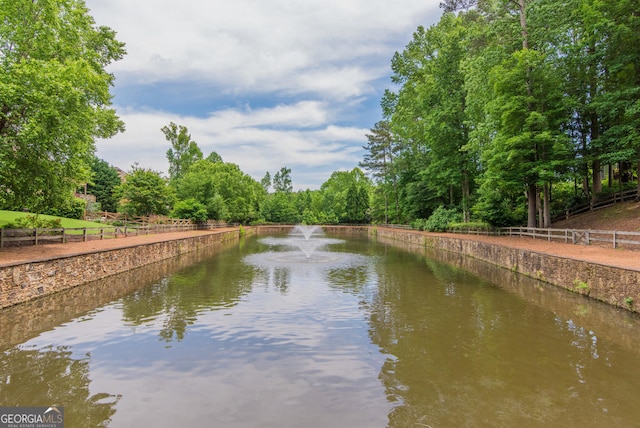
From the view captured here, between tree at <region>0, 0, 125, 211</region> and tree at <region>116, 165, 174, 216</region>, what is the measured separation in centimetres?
2249

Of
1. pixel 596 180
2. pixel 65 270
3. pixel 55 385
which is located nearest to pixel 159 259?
pixel 65 270

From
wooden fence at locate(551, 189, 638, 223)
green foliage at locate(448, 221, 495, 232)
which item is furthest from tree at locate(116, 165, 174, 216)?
wooden fence at locate(551, 189, 638, 223)

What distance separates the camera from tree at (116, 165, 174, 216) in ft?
123

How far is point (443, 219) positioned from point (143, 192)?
103ft

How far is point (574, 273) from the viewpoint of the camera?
11.5m

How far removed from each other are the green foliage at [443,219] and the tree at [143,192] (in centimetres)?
3005

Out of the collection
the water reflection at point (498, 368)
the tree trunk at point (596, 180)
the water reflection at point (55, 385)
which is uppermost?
the tree trunk at point (596, 180)

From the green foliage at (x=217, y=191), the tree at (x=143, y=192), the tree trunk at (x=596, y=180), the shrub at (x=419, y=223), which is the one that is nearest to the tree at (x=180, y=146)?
the green foliage at (x=217, y=191)

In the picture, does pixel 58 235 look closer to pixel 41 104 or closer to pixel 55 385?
pixel 41 104

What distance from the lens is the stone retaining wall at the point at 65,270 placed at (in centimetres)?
951

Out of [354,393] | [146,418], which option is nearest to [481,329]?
[354,393]

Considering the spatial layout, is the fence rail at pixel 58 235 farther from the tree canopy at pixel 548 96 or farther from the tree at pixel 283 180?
the tree at pixel 283 180

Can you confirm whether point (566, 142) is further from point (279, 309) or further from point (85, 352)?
point (85, 352)

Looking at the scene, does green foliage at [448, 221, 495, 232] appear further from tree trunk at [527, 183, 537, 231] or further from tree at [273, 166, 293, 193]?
tree at [273, 166, 293, 193]
